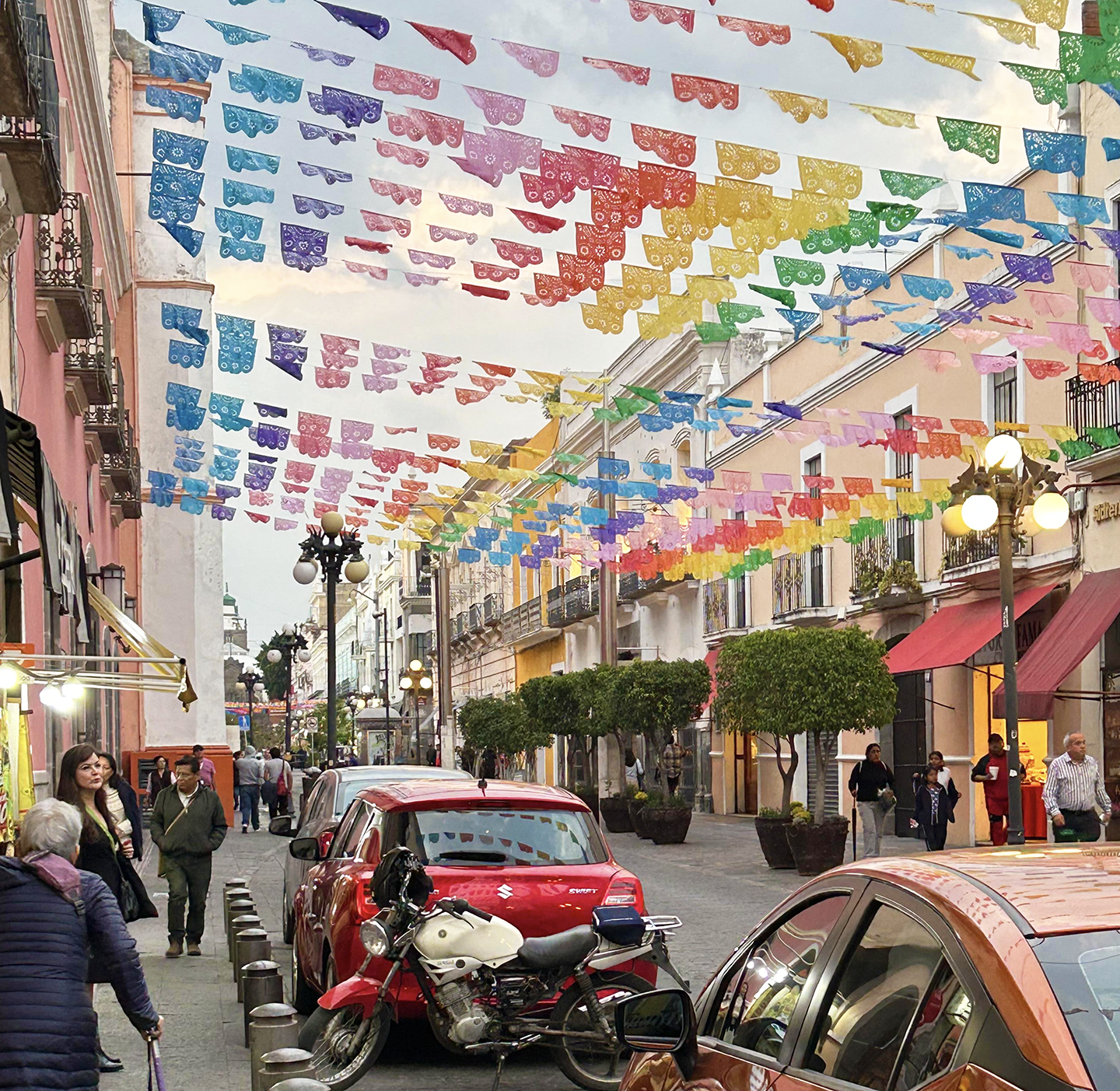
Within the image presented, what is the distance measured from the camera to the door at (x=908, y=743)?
28.4m

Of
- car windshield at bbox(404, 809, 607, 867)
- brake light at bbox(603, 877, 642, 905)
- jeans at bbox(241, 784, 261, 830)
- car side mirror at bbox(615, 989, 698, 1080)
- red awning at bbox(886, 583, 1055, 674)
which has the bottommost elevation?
jeans at bbox(241, 784, 261, 830)

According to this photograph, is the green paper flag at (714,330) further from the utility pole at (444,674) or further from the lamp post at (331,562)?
the utility pole at (444,674)

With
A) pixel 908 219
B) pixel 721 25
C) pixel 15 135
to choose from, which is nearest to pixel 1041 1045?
pixel 721 25

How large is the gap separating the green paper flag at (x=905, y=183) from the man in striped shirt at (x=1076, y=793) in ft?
18.0

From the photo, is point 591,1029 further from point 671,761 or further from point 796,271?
point 671,761

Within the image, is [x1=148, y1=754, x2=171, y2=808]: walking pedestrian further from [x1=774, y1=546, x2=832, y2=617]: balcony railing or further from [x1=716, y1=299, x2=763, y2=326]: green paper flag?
[x1=716, y1=299, x2=763, y2=326]: green paper flag

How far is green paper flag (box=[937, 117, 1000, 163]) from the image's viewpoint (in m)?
12.4

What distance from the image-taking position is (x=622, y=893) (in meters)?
9.23

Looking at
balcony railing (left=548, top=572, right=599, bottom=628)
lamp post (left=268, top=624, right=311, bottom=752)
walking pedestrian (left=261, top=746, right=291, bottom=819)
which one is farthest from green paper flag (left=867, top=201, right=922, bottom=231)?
lamp post (left=268, top=624, right=311, bottom=752)

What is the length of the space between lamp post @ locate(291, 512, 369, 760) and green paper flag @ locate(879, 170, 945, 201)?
14.0 m

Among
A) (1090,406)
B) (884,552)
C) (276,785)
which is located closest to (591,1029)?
(1090,406)

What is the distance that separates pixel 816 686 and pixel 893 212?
28.3 ft

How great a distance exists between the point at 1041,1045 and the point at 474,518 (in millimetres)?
29667

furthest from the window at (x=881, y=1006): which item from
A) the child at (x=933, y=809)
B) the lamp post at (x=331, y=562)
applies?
the lamp post at (x=331, y=562)
